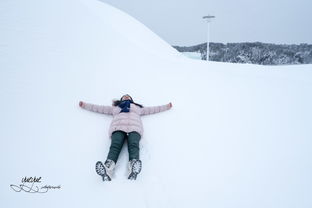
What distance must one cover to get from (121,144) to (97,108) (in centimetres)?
85

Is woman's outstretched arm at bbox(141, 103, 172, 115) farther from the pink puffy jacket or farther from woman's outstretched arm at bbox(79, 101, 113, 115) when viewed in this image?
woman's outstretched arm at bbox(79, 101, 113, 115)

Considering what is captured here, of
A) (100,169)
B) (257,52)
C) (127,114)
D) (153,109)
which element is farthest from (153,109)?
(257,52)

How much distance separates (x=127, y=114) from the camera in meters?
3.14

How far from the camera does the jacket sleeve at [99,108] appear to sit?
3.43 m

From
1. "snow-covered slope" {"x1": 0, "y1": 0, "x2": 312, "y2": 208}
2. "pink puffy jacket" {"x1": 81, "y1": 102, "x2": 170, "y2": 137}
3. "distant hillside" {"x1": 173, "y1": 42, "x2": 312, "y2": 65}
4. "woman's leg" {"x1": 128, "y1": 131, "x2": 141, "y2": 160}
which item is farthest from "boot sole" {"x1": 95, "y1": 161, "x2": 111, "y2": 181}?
"distant hillside" {"x1": 173, "y1": 42, "x2": 312, "y2": 65}

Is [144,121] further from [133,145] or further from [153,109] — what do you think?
[133,145]

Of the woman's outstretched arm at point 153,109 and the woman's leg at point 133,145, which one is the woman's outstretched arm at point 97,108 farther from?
the woman's leg at point 133,145

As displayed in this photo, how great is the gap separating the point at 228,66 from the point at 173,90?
1.66 metres

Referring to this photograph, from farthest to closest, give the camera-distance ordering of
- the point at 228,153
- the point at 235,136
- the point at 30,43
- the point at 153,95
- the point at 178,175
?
the point at 30,43 → the point at 153,95 → the point at 235,136 → the point at 228,153 → the point at 178,175

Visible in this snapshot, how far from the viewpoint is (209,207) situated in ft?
7.38

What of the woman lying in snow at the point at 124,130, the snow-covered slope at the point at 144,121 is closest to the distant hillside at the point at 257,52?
the snow-covered slope at the point at 144,121

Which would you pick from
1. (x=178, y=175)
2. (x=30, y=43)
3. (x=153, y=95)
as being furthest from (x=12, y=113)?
(x=178, y=175)

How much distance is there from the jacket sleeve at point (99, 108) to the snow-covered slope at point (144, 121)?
0.28 feet

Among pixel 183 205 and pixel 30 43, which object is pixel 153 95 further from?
pixel 30 43
